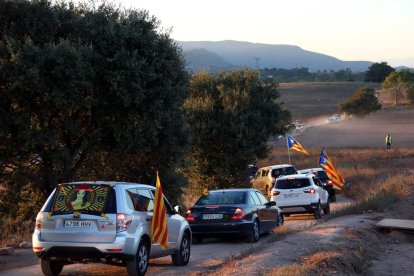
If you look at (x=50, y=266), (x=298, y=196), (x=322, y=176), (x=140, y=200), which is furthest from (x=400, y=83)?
(x=50, y=266)

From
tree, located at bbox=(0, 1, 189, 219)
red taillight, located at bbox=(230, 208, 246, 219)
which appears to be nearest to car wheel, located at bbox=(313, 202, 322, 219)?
tree, located at bbox=(0, 1, 189, 219)

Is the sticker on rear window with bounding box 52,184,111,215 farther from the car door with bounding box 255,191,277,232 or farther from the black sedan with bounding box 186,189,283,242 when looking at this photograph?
the car door with bounding box 255,191,277,232

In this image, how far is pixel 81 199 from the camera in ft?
39.4

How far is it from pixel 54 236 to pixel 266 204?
8.90 meters

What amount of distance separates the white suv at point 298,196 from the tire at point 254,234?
7391mm

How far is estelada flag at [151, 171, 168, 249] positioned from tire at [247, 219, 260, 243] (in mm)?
5414

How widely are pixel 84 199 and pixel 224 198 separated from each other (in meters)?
7.34

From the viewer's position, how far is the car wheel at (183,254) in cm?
1411

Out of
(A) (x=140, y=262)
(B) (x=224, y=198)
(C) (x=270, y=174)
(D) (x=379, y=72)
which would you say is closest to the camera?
(A) (x=140, y=262)

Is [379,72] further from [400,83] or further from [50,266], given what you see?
[50,266]

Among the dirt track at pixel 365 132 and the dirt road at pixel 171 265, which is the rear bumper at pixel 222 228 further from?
the dirt track at pixel 365 132

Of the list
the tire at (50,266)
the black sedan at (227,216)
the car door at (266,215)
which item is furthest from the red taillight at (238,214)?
the tire at (50,266)

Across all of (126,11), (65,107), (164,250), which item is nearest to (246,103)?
(126,11)

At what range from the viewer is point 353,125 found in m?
101
